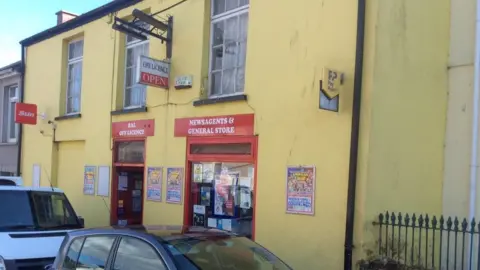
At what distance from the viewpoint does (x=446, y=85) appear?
27.2 ft

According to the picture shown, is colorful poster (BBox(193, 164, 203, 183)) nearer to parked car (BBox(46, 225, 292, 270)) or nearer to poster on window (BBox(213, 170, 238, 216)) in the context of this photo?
poster on window (BBox(213, 170, 238, 216))

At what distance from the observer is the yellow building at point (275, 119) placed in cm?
723

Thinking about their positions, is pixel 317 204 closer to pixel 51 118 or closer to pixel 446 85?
pixel 446 85

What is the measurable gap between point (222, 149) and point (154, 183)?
207 cm

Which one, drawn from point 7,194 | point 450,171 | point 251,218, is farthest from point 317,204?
point 7,194

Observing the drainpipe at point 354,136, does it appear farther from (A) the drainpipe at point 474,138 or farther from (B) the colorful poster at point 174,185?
(B) the colorful poster at point 174,185

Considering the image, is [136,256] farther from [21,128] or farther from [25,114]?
[21,128]

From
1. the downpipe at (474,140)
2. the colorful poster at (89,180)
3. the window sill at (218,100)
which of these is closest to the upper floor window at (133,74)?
the colorful poster at (89,180)

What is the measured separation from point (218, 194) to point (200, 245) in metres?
4.70

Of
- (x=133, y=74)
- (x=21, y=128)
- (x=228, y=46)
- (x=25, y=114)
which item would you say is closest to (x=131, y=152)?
(x=133, y=74)

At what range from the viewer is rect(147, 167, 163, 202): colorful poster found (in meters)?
10.5

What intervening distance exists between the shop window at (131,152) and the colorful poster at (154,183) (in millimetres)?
583

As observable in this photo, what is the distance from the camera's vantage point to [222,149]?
30.6ft

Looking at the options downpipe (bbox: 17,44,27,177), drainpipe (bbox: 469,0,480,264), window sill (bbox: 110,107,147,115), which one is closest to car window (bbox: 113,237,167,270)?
drainpipe (bbox: 469,0,480,264)
